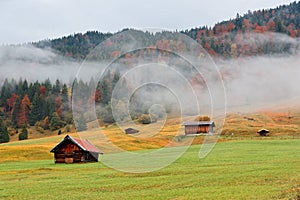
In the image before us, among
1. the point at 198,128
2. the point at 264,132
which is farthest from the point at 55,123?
the point at 264,132

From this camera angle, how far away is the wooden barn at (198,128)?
111363mm

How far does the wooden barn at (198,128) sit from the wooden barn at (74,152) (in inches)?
1939

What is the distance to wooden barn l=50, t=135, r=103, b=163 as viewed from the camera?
64500 mm

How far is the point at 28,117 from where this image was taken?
621 feet

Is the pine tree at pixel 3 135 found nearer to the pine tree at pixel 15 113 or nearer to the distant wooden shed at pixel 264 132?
the pine tree at pixel 15 113

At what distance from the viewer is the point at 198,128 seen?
Answer: 368 feet

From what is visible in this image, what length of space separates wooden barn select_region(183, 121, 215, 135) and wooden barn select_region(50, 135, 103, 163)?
49243 mm

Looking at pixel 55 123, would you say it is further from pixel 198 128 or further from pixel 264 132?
pixel 264 132

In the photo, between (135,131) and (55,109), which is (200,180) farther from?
(55,109)

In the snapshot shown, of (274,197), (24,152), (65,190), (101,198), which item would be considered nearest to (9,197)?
(65,190)

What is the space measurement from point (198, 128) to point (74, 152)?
5269 centimetres

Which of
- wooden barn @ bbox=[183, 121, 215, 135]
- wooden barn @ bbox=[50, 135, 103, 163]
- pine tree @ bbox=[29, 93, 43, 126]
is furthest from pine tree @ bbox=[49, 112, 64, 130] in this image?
wooden barn @ bbox=[50, 135, 103, 163]

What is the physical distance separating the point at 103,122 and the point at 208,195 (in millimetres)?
115813

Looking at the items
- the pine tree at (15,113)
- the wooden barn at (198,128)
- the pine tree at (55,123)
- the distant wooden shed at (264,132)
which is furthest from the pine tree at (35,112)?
the distant wooden shed at (264,132)
